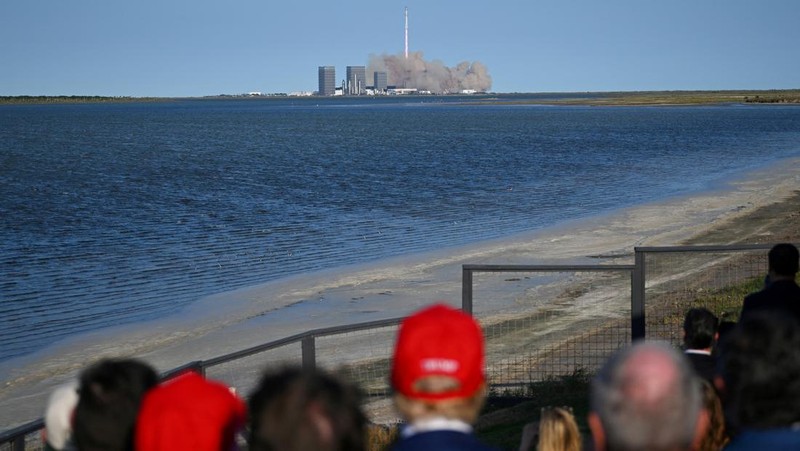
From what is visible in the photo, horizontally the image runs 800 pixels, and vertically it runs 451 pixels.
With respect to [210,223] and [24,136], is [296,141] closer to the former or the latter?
[24,136]

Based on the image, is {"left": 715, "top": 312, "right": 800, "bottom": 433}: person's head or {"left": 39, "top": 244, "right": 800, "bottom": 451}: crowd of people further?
{"left": 715, "top": 312, "right": 800, "bottom": 433}: person's head

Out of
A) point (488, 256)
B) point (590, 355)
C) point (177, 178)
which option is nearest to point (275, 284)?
point (488, 256)

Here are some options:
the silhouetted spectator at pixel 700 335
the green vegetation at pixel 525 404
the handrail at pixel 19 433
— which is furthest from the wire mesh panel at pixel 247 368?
the silhouetted spectator at pixel 700 335

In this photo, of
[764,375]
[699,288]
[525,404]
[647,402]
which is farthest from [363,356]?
[647,402]

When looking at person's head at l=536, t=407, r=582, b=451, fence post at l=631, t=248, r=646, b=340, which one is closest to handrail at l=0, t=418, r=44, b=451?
person's head at l=536, t=407, r=582, b=451

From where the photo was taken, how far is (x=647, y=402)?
111 inches

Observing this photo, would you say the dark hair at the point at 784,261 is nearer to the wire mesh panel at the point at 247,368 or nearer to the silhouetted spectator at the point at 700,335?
the silhouetted spectator at the point at 700,335

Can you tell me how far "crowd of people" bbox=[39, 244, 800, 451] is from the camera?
113 inches

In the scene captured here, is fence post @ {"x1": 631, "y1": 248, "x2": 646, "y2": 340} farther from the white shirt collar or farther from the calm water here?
the calm water

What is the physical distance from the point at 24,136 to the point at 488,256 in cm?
9560

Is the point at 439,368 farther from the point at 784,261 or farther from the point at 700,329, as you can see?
the point at 784,261

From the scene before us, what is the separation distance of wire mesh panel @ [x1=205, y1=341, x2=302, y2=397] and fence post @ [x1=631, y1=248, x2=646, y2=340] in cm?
379

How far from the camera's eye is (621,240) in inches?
1018

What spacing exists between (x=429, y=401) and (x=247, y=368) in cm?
963
